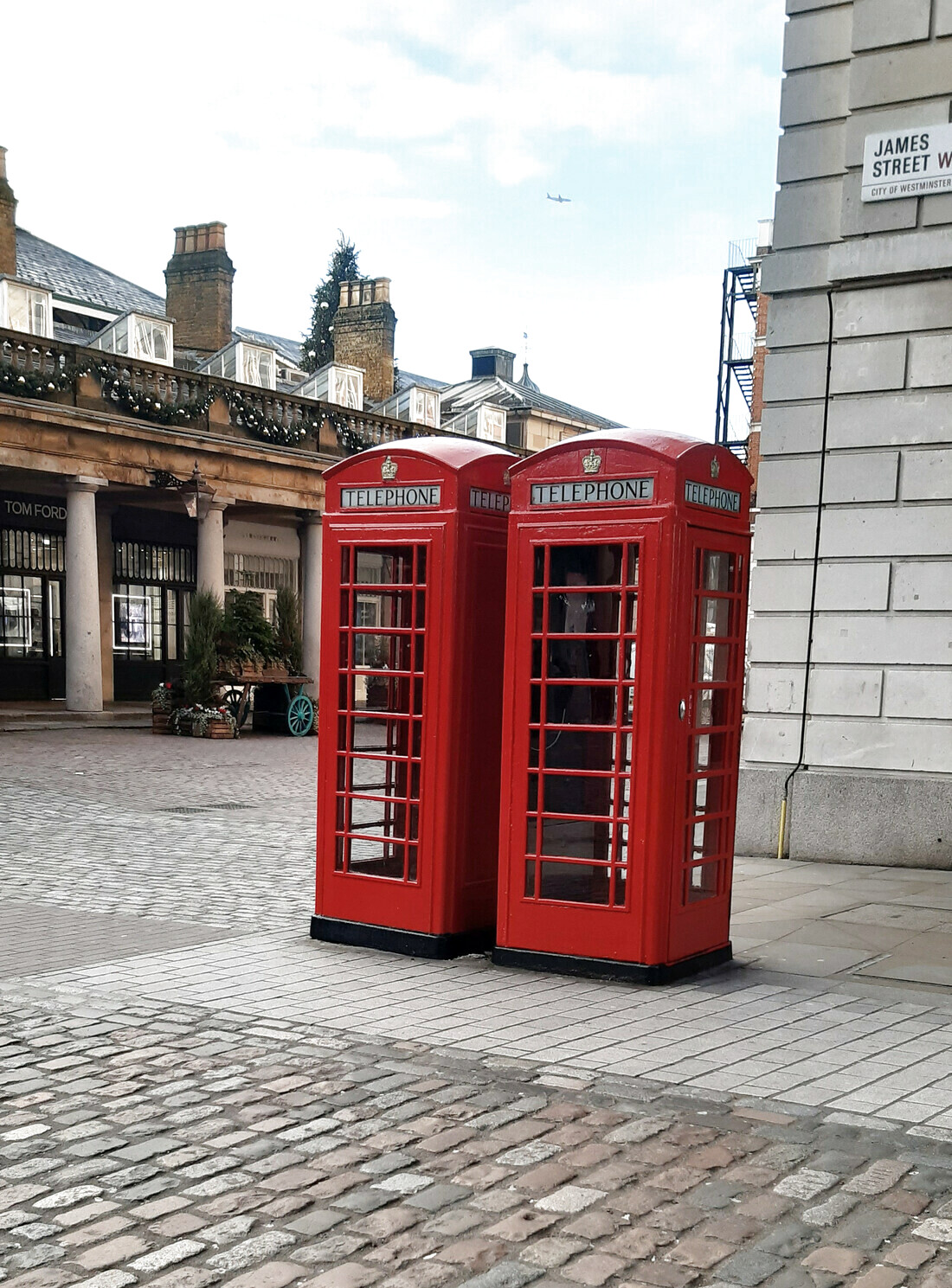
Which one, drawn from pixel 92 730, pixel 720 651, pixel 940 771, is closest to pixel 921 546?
pixel 940 771

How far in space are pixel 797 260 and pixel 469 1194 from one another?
8.41m

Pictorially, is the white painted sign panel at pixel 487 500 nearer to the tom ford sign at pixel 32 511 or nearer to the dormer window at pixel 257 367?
the tom ford sign at pixel 32 511

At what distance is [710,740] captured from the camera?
6492mm

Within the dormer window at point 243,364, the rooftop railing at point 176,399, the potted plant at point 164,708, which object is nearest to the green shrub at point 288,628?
the potted plant at point 164,708

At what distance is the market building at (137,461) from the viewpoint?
25422mm

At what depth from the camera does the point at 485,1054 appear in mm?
5203

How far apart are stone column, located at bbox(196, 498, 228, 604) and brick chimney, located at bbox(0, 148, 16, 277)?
6232mm

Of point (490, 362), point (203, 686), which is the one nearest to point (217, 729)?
point (203, 686)

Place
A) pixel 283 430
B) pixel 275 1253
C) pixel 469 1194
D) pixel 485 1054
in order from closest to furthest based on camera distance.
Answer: pixel 275 1253 < pixel 469 1194 < pixel 485 1054 < pixel 283 430

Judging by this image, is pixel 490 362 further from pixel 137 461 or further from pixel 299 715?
pixel 299 715

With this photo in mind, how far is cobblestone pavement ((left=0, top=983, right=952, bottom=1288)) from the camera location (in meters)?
3.44

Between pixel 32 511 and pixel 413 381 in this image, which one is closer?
pixel 32 511

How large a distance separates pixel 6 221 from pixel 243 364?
6677mm

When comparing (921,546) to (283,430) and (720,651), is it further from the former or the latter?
(283,430)
